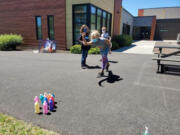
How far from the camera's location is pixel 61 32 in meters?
11.4

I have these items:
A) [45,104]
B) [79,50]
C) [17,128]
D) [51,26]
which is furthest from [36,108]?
[51,26]

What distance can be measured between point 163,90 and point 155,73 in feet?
5.41

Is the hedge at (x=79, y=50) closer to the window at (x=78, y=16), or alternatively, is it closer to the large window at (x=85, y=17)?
the large window at (x=85, y=17)

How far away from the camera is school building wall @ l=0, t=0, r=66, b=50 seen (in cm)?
1114

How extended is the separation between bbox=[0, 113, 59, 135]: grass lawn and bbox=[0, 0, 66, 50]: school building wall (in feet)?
31.7

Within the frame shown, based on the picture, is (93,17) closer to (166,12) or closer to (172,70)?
(172,70)

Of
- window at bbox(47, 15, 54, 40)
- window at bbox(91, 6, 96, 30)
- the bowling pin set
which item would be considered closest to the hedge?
window at bbox(91, 6, 96, 30)

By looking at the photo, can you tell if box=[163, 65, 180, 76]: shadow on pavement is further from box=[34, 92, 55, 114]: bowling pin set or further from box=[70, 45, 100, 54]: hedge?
box=[70, 45, 100, 54]: hedge

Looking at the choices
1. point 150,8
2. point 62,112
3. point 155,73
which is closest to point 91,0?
point 155,73

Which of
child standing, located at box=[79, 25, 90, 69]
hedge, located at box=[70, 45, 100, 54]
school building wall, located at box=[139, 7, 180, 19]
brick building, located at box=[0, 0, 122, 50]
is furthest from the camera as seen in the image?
school building wall, located at box=[139, 7, 180, 19]

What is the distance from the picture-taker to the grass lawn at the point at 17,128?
208 centimetres

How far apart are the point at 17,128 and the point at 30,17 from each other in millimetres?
12650

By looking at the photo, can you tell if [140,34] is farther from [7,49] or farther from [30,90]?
[30,90]

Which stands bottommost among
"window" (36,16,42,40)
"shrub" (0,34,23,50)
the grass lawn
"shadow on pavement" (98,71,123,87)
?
the grass lawn
